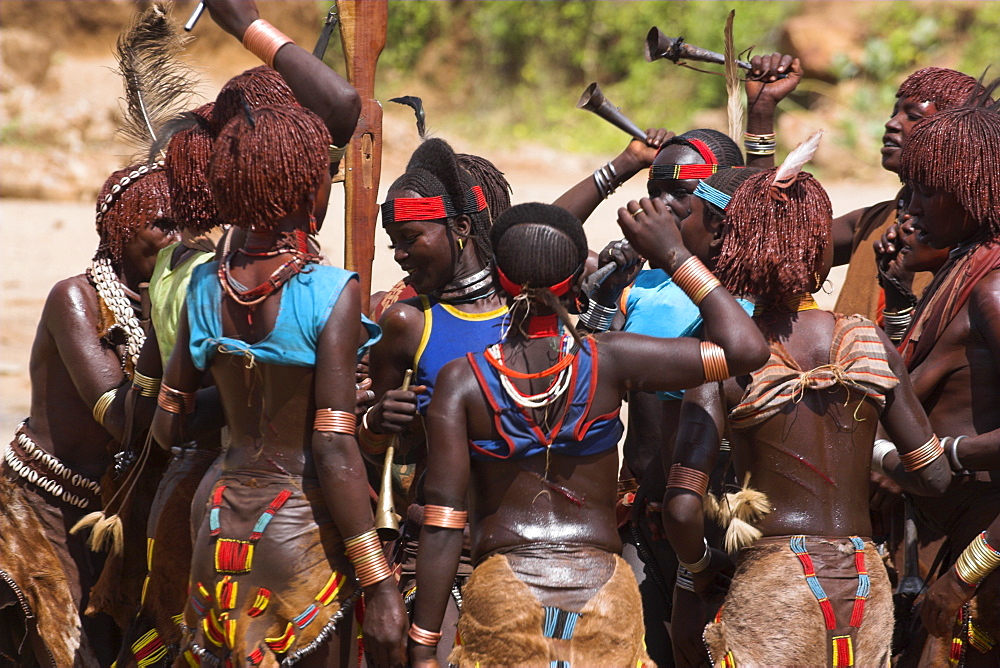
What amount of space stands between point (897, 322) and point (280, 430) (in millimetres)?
2691

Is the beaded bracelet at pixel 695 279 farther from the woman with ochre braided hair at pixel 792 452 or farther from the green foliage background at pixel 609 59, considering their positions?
the green foliage background at pixel 609 59

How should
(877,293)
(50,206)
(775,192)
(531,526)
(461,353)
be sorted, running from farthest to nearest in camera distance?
(50,206) → (877,293) → (461,353) → (775,192) → (531,526)

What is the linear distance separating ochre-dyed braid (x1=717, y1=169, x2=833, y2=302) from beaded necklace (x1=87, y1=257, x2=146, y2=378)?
7.34ft

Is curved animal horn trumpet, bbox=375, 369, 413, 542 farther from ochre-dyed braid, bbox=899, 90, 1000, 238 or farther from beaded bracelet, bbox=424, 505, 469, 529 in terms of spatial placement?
ochre-dyed braid, bbox=899, 90, 1000, 238

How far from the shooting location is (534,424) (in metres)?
3.14

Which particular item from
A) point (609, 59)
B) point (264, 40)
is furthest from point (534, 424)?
point (609, 59)

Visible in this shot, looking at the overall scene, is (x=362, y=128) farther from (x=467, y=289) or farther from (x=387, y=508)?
(x=387, y=508)

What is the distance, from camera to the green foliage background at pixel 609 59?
16266 mm

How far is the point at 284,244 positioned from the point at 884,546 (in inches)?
102

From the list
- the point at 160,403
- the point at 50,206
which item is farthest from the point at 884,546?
the point at 50,206

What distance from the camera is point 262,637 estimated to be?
10.9 feet

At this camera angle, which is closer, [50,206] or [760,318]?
[760,318]

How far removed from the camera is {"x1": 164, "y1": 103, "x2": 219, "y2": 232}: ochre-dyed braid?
3.70 meters

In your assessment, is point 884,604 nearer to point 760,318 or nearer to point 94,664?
point 760,318
